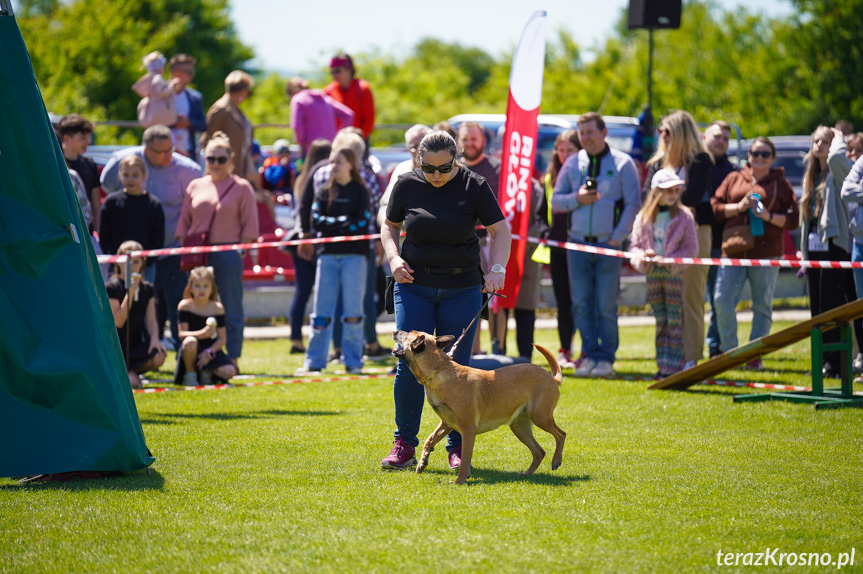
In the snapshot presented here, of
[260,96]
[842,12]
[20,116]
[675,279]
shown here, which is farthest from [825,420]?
[260,96]

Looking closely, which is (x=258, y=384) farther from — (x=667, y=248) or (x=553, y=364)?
(x=553, y=364)

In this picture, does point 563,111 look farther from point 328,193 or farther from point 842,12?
point 328,193

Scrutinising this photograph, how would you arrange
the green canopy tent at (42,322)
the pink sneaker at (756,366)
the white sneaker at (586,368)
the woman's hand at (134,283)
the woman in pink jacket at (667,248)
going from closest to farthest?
1. the green canopy tent at (42,322)
2. the woman's hand at (134,283)
3. the woman in pink jacket at (667,248)
4. the white sneaker at (586,368)
5. the pink sneaker at (756,366)

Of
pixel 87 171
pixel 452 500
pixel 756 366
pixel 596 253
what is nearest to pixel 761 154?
pixel 596 253

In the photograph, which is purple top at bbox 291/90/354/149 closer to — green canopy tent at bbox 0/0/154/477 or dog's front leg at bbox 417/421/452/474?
green canopy tent at bbox 0/0/154/477

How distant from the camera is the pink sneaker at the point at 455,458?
6621 mm

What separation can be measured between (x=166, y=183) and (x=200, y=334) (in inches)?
88.3

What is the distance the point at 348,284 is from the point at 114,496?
5.37m

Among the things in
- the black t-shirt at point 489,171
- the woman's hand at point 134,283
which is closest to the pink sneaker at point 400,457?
the woman's hand at point 134,283

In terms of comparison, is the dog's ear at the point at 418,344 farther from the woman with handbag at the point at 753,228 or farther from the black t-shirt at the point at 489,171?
the woman with handbag at the point at 753,228

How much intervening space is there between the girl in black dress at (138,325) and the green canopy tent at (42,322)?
3.45m

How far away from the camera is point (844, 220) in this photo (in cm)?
1070

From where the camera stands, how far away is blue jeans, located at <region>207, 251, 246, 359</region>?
11125 mm

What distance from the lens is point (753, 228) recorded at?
11.1 meters
